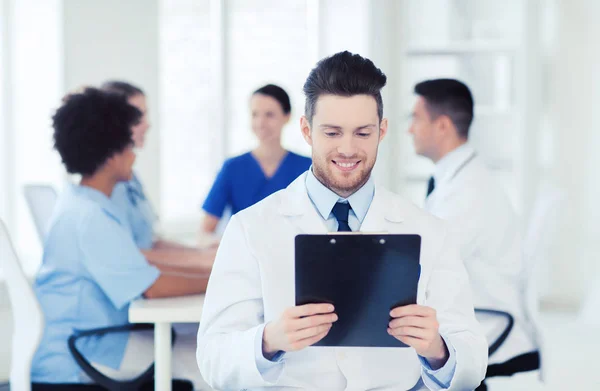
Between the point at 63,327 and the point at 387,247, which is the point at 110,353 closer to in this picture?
the point at 63,327

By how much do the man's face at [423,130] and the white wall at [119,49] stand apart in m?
2.26

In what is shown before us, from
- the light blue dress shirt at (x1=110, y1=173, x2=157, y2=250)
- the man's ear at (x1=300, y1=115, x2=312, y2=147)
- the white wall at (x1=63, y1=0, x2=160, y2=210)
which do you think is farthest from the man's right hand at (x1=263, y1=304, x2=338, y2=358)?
the white wall at (x1=63, y1=0, x2=160, y2=210)

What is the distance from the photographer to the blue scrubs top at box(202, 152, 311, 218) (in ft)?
12.4

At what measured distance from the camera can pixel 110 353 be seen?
7.78 ft

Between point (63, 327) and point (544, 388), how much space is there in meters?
2.63

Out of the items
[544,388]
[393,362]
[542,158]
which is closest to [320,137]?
[393,362]

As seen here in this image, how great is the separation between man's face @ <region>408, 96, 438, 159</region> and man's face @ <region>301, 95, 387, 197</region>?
53.0 inches

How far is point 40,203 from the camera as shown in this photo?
10.0ft

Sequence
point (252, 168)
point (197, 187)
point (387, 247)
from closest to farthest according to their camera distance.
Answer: point (387, 247) → point (252, 168) → point (197, 187)

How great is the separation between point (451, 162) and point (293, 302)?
1365 millimetres

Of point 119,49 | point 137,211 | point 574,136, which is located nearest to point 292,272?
point 137,211

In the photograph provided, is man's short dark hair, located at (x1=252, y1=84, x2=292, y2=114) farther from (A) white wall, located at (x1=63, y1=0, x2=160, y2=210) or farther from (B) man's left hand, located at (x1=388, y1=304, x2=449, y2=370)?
(B) man's left hand, located at (x1=388, y1=304, x2=449, y2=370)

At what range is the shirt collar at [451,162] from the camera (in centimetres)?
276

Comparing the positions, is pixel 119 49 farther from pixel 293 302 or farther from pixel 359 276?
pixel 359 276
